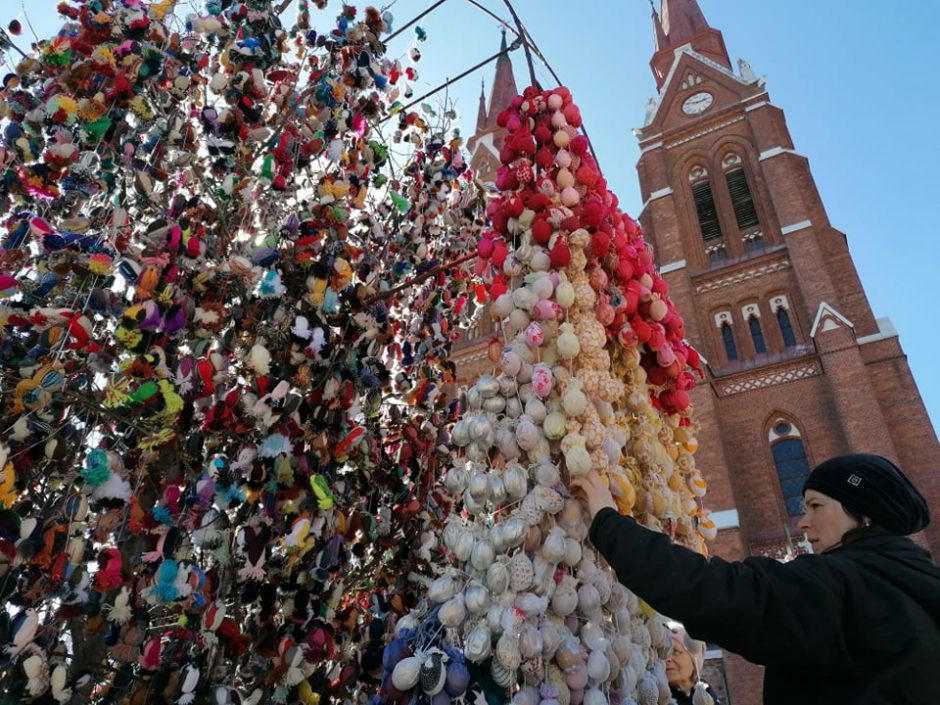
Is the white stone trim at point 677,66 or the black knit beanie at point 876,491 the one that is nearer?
the black knit beanie at point 876,491

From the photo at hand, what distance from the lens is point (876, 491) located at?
1.55m

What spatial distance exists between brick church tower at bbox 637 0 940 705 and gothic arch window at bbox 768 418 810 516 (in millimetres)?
27

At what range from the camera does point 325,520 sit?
2.07 m

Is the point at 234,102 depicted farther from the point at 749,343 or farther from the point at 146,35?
the point at 749,343

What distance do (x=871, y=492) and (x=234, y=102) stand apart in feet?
8.16

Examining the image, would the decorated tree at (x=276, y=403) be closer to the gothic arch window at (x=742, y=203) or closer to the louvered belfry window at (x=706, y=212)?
the gothic arch window at (x=742, y=203)

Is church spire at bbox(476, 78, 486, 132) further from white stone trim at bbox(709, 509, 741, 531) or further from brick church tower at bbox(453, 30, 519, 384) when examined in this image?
white stone trim at bbox(709, 509, 741, 531)

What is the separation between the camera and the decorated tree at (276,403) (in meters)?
1.68

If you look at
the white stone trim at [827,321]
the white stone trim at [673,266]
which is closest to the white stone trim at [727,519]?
the white stone trim at [827,321]

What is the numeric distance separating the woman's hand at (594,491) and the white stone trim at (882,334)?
51.7ft

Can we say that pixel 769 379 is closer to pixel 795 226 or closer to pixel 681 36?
pixel 795 226

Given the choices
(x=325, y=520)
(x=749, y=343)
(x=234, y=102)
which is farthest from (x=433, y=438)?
(x=749, y=343)

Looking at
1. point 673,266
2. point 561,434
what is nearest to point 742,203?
point 673,266

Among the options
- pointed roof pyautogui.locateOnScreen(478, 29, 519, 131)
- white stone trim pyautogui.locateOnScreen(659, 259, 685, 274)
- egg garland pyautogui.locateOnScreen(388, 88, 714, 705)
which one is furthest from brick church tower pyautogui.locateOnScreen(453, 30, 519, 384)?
egg garland pyautogui.locateOnScreen(388, 88, 714, 705)
